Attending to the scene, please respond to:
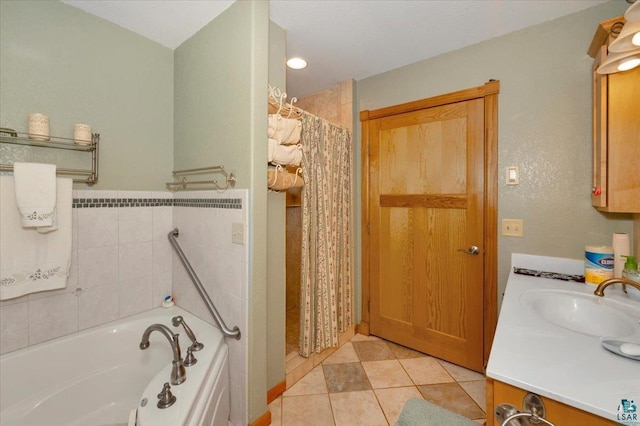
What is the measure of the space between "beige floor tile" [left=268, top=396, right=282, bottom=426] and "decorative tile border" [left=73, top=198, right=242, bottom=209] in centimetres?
125

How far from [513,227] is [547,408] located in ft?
4.63

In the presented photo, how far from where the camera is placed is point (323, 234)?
6.70ft

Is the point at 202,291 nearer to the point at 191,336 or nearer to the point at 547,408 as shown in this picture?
the point at 191,336

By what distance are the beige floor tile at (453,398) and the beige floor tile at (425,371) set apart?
5 centimetres

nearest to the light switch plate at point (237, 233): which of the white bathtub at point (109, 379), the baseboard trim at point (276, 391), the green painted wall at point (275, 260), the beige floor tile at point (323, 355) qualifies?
the green painted wall at point (275, 260)

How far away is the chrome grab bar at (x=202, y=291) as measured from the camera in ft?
4.54

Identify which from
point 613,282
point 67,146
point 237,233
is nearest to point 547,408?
point 613,282

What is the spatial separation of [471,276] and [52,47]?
2.95m

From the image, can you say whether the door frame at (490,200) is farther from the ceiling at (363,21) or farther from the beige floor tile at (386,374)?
the beige floor tile at (386,374)

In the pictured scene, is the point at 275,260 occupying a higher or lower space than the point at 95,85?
lower

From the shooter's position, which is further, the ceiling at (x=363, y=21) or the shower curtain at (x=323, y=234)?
the shower curtain at (x=323, y=234)

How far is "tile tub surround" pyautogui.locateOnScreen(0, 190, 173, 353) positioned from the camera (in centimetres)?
139

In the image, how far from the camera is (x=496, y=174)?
5.98 ft

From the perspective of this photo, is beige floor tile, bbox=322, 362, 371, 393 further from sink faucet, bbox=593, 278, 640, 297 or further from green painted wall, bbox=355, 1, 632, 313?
sink faucet, bbox=593, 278, 640, 297
